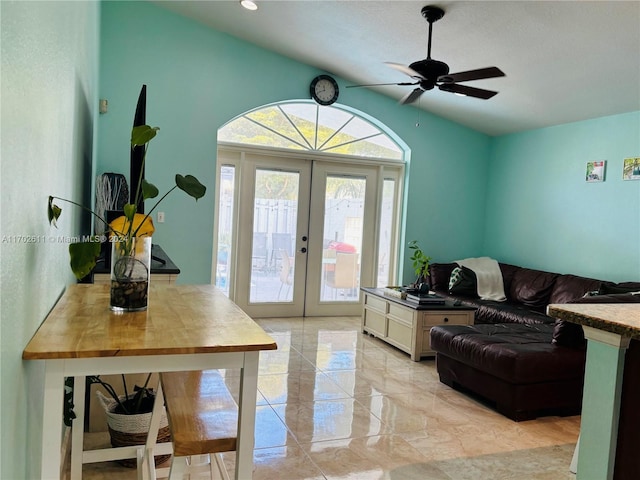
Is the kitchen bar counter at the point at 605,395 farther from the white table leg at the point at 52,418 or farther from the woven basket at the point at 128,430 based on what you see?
the woven basket at the point at 128,430

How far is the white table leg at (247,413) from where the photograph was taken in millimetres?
1374

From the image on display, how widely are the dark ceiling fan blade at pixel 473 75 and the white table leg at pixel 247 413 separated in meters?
2.80

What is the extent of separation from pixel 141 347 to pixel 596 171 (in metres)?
5.18

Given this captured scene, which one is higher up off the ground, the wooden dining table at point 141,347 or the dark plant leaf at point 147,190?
the dark plant leaf at point 147,190

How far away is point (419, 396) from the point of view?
353 centimetres

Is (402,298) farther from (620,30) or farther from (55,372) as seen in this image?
(55,372)

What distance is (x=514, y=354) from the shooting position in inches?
124

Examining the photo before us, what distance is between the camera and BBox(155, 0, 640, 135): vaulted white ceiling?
3.55 metres

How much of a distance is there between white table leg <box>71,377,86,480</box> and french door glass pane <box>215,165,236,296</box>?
11.9 feet

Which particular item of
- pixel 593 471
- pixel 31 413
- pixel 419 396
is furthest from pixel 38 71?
pixel 419 396

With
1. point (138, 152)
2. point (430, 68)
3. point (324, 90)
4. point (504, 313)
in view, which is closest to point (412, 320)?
point (504, 313)

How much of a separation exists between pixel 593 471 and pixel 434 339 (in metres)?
2.08

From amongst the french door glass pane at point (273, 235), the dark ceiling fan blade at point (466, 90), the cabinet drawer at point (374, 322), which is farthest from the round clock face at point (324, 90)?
the cabinet drawer at point (374, 322)

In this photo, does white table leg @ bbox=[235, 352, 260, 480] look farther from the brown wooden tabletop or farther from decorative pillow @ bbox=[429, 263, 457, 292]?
decorative pillow @ bbox=[429, 263, 457, 292]
